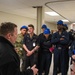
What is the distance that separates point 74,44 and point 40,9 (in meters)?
3.29

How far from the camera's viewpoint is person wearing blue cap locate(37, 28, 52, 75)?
4953 millimetres

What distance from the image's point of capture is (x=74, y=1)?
6.12 meters

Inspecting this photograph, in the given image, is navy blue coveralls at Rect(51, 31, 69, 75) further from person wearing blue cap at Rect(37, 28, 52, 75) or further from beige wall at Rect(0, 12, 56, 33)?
beige wall at Rect(0, 12, 56, 33)

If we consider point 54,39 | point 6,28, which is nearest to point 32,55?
point 54,39

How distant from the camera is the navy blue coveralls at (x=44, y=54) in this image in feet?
16.3

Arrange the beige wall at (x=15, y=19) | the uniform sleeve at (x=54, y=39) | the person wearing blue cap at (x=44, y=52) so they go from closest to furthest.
→ the uniform sleeve at (x=54, y=39) → the person wearing blue cap at (x=44, y=52) → the beige wall at (x=15, y=19)

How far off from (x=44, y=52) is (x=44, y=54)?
0.06 meters

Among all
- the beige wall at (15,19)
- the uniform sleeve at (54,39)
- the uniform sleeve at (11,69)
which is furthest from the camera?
the beige wall at (15,19)

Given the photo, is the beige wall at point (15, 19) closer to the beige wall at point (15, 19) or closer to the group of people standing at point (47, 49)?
the beige wall at point (15, 19)

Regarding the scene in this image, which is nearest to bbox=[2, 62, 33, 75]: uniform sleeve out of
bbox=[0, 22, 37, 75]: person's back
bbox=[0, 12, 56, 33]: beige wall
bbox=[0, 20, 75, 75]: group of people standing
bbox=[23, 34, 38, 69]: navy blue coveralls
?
bbox=[0, 22, 37, 75]: person's back

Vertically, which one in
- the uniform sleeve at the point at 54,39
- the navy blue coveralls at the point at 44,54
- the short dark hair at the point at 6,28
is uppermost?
the short dark hair at the point at 6,28

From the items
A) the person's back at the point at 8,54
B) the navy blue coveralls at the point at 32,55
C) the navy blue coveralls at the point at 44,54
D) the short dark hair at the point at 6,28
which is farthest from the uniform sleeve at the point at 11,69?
the navy blue coveralls at the point at 32,55

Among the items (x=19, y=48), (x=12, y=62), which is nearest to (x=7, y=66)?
(x=12, y=62)

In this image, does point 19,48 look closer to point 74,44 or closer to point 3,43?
point 74,44
